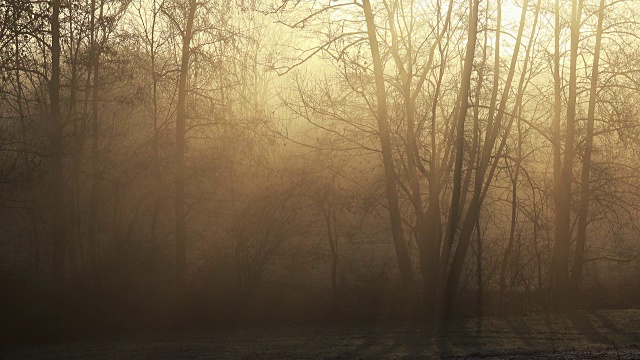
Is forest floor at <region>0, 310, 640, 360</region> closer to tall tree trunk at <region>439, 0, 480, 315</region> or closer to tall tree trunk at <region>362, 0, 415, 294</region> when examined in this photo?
tall tree trunk at <region>439, 0, 480, 315</region>

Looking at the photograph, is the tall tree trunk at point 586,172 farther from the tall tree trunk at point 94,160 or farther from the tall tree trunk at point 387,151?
the tall tree trunk at point 94,160

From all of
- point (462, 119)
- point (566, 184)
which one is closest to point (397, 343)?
point (462, 119)

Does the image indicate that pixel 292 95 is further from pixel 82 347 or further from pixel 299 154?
pixel 82 347

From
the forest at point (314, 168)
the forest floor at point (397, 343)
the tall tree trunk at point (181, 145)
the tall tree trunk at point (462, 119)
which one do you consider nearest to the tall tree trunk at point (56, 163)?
the forest at point (314, 168)

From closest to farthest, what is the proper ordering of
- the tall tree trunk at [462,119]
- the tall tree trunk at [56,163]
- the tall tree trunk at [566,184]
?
the tall tree trunk at [462,119] < the tall tree trunk at [56,163] < the tall tree trunk at [566,184]

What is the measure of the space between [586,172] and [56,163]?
52.3 ft

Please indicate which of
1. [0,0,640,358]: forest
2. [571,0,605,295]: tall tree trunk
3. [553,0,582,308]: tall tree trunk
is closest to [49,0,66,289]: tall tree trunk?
[0,0,640,358]: forest

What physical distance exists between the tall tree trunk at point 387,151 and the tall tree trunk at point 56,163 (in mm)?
8296

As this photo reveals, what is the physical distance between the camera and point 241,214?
74.8 ft

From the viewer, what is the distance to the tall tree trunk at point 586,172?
2262cm

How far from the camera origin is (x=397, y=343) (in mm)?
15844

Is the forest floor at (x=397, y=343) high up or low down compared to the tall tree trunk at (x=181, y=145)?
down

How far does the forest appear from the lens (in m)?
20.2

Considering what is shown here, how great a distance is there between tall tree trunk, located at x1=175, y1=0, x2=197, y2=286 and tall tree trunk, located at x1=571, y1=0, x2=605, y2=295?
12.1m
